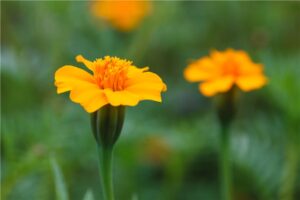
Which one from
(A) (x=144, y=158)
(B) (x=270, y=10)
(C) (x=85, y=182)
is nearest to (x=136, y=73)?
(C) (x=85, y=182)

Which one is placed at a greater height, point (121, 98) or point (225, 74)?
point (225, 74)

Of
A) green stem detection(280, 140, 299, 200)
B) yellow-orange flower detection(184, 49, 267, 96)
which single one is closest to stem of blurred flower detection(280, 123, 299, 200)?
green stem detection(280, 140, 299, 200)

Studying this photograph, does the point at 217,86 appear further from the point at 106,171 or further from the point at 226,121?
the point at 106,171

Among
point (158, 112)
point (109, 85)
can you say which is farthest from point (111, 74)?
point (158, 112)

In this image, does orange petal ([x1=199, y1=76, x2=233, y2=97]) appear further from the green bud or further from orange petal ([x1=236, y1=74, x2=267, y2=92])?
the green bud

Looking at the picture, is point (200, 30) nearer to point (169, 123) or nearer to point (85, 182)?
point (169, 123)
